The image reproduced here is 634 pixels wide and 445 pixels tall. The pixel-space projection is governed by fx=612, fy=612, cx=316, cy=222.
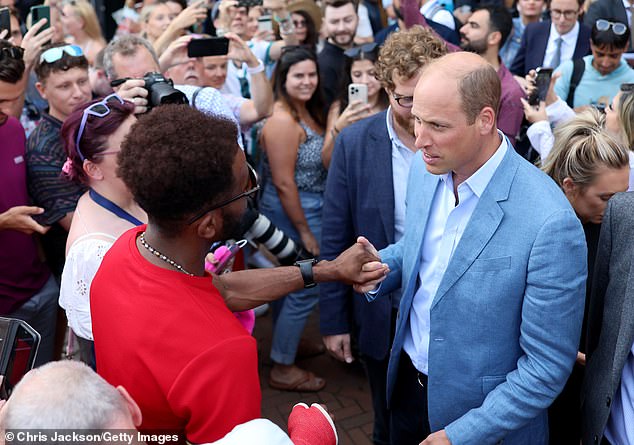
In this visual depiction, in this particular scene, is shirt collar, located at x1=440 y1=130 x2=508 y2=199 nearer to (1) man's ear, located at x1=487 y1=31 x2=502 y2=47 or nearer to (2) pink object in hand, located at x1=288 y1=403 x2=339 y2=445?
(2) pink object in hand, located at x1=288 y1=403 x2=339 y2=445

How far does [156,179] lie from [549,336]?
1.27m

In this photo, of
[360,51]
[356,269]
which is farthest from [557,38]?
[356,269]

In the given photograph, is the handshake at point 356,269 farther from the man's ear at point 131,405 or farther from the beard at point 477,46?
the beard at point 477,46

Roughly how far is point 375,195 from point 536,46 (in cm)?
383

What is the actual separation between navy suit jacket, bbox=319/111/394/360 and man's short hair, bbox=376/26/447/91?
0.29 meters

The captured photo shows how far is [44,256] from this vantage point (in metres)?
3.55

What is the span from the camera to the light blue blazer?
6.15ft

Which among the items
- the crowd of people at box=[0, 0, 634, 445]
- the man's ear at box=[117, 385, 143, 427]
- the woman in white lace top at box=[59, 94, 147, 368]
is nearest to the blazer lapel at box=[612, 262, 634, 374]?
the crowd of people at box=[0, 0, 634, 445]

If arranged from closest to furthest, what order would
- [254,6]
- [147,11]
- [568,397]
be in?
[568,397] < [254,6] < [147,11]

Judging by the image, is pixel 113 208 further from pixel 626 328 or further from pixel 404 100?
pixel 626 328

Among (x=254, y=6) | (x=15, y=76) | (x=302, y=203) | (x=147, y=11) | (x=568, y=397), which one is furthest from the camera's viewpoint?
(x=147, y=11)

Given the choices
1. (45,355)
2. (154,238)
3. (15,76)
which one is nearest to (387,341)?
(154,238)

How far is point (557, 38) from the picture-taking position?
5809 mm

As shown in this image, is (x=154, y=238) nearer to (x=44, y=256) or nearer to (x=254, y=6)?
(x=44, y=256)
